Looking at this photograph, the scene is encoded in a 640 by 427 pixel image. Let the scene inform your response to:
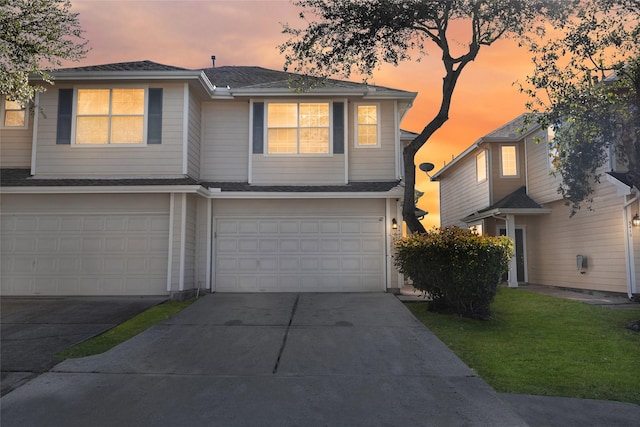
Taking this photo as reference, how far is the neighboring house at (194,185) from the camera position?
1196cm

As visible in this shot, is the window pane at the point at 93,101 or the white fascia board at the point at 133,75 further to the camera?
the window pane at the point at 93,101

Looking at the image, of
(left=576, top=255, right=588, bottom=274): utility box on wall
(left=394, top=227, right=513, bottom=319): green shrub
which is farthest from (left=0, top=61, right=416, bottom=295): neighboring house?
(left=576, top=255, right=588, bottom=274): utility box on wall

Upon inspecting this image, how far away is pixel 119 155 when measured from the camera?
12492 mm

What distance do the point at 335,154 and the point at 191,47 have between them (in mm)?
5999

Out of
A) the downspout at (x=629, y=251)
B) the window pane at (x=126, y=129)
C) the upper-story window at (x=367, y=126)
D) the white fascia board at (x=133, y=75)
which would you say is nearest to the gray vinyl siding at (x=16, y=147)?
the white fascia board at (x=133, y=75)

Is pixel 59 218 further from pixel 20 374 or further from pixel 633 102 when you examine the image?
pixel 633 102

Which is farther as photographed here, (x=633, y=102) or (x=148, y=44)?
(x=148, y=44)

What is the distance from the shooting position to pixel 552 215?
1653 centimetres

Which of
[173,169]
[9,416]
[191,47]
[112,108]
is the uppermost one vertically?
[191,47]

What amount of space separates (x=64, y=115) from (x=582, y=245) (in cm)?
1560

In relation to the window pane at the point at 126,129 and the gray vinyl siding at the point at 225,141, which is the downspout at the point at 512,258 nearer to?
the gray vinyl siding at the point at 225,141

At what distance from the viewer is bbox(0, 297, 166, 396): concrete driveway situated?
6574 mm

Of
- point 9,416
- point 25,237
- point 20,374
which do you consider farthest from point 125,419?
point 25,237

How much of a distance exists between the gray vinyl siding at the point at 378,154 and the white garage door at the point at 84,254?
5.46m
